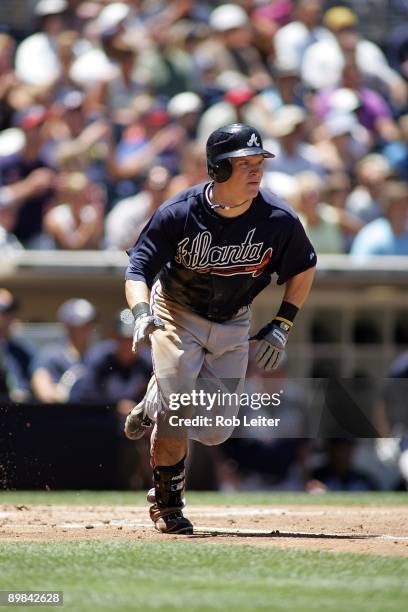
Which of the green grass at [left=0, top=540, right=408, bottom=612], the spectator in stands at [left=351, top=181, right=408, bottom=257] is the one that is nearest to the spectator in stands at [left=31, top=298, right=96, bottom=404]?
the spectator in stands at [left=351, top=181, right=408, bottom=257]

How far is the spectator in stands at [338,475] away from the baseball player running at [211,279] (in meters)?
4.37

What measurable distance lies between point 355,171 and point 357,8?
4421 mm

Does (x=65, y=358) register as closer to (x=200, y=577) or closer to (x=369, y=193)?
(x=369, y=193)

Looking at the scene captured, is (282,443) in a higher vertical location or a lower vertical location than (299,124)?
lower

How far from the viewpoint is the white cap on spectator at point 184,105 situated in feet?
41.8

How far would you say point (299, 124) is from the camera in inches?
495

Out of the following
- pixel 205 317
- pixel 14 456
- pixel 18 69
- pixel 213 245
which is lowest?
pixel 14 456

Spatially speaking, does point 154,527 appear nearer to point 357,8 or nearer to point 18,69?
point 18,69

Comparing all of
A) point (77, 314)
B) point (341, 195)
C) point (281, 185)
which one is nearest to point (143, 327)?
point (77, 314)

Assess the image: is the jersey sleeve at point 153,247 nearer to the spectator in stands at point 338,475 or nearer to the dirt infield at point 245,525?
the dirt infield at point 245,525

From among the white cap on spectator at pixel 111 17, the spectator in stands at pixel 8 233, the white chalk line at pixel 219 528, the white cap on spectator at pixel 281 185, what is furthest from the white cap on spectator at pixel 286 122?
the white chalk line at pixel 219 528

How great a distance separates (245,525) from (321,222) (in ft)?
17.5

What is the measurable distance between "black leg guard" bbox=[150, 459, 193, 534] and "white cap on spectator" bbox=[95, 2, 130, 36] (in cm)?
760

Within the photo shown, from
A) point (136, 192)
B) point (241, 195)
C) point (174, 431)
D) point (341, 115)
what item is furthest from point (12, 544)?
point (341, 115)
